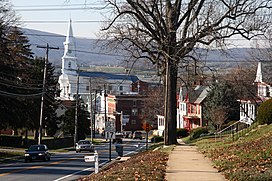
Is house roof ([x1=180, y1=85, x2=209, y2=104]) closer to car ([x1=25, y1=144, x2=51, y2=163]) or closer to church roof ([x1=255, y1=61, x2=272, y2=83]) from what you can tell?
church roof ([x1=255, y1=61, x2=272, y2=83])

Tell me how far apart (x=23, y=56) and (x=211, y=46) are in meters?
41.4

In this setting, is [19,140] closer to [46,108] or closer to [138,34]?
[46,108]

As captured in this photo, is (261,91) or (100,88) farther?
(100,88)

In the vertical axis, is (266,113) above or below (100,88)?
below

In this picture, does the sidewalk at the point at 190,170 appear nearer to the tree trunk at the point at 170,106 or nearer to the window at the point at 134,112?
the tree trunk at the point at 170,106

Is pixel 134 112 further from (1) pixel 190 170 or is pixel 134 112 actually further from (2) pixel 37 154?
(1) pixel 190 170

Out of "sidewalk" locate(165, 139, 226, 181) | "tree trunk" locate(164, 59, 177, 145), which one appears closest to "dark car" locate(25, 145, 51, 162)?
"tree trunk" locate(164, 59, 177, 145)

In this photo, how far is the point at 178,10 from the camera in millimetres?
33125

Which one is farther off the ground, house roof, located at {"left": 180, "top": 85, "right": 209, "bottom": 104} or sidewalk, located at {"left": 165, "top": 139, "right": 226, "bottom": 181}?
house roof, located at {"left": 180, "top": 85, "right": 209, "bottom": 104}

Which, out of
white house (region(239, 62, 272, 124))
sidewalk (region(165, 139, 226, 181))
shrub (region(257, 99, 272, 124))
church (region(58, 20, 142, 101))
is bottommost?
sidewalk (region(165, 139, 226, 181))

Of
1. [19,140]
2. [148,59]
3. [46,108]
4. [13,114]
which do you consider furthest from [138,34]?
[46,108]

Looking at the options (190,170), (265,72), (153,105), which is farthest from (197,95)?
(190,170)

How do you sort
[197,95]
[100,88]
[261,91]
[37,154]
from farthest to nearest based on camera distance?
[100,88] → [197,95] → [261,91] → [37,154]

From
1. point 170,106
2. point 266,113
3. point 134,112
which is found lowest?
point 266,113
